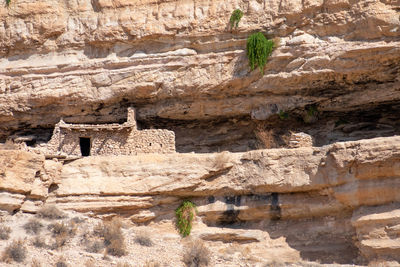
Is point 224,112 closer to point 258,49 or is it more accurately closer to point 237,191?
point 258,49

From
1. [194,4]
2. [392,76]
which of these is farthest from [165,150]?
[392,76]

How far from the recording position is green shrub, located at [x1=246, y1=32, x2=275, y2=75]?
1916 centimetres

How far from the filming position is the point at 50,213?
16656 mm

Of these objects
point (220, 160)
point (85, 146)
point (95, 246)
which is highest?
point (220, 160)

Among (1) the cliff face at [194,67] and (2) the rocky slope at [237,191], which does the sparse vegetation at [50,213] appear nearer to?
(2) the rocky slope at [237,191]

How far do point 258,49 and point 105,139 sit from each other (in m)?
4.76

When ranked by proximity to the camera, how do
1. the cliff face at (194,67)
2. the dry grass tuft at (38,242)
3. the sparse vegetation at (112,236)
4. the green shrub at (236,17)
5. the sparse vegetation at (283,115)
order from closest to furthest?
the dry grass tuft at (38,242) → the sparse vegetation at (112,236) → the cliff face at (194,67) → the green shrub at (236,17) → the sparse vegetation at (283,115)

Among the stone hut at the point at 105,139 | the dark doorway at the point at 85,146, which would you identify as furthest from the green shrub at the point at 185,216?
the dark doorway at the point at 85,146

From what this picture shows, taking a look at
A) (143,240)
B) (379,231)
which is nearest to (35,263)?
(143,240)

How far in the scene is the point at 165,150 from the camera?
19.2 m

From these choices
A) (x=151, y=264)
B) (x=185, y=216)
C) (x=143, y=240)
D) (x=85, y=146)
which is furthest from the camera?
(x=85, y=146)

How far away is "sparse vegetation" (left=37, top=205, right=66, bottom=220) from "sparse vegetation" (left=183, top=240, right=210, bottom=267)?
10.0ft

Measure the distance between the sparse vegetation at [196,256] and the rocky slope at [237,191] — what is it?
3.32 feet

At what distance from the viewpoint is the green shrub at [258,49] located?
19.2 meters
